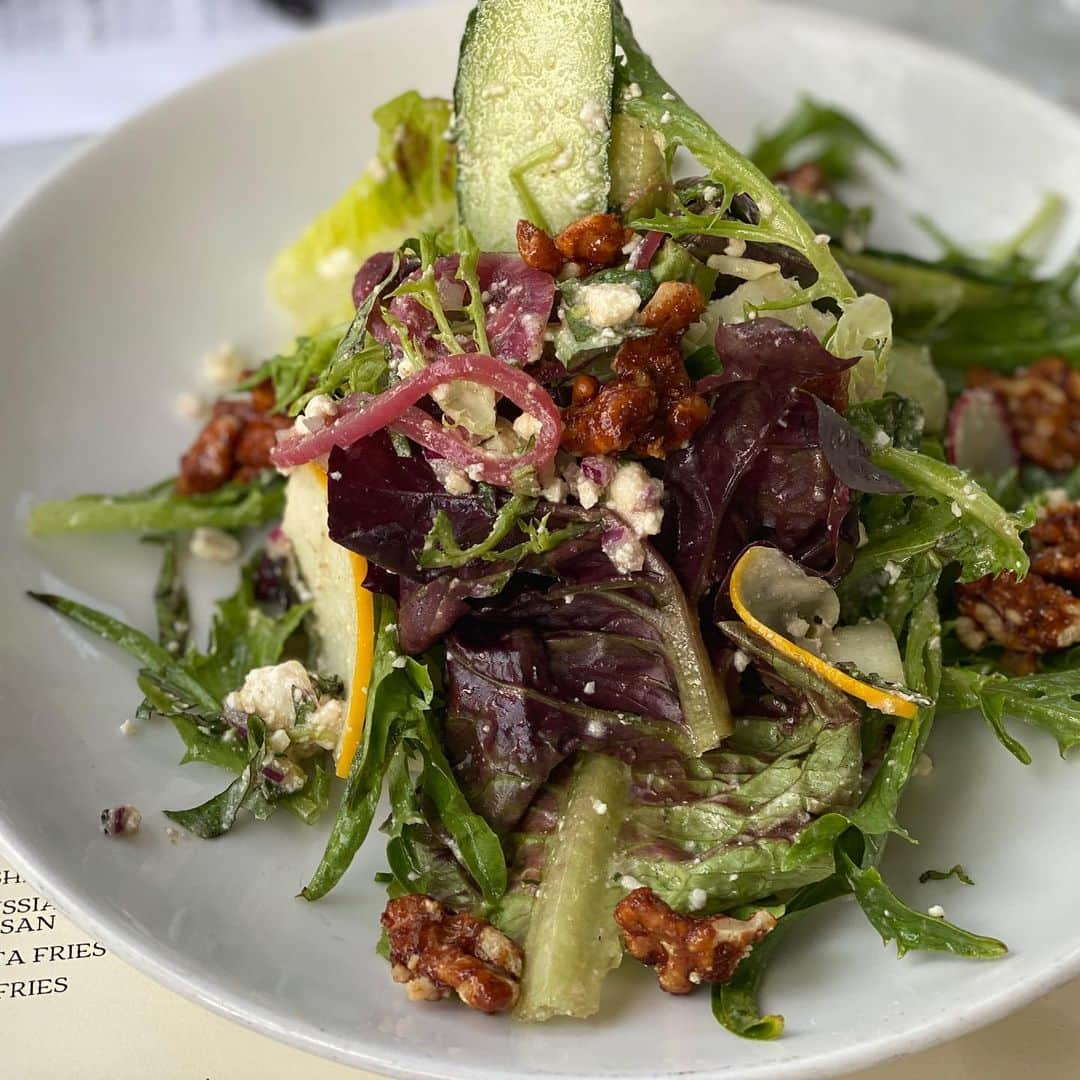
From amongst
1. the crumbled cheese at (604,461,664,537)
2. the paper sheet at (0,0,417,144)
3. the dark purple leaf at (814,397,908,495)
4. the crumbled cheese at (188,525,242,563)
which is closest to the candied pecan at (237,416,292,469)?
the crumbled cheese at (188,525,242,563)

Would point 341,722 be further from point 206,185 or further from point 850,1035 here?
point 206,185

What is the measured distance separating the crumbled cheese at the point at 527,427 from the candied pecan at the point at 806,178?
5.09ft

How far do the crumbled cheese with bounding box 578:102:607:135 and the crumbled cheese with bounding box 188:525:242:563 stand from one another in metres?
1.24

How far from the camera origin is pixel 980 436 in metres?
2.82

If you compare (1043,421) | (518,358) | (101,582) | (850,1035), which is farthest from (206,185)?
(850,1035)

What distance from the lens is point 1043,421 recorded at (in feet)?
9.68

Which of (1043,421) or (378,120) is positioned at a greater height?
(378,120)

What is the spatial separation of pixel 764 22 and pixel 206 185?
5.35 feet

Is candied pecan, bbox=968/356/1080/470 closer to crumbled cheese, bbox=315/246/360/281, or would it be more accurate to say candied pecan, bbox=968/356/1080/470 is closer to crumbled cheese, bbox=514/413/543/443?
crumbled cheese, bbox=514/413/543/443

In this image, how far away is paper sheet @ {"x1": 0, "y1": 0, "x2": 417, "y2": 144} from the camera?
4273 millimetres

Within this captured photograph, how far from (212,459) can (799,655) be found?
1.49 m

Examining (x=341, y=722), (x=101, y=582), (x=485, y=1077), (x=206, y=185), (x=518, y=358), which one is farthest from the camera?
(x=206, y=185)

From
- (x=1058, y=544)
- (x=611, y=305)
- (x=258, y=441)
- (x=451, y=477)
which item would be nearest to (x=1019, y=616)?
(x=1058, y=544)

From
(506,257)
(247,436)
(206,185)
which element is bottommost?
(247,436)
